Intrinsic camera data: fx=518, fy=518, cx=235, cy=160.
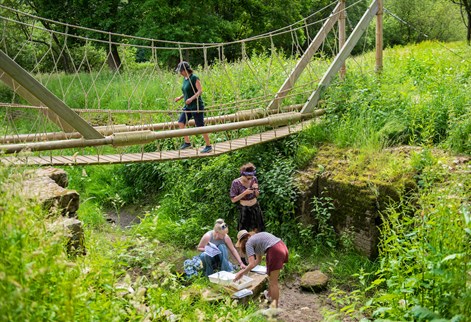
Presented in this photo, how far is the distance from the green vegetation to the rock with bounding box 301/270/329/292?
0.12 meters

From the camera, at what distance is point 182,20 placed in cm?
1589

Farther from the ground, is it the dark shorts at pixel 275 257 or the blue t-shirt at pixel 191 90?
the blue t-shirt at pixel 191 90

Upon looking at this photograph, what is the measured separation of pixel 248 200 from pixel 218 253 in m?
0.95

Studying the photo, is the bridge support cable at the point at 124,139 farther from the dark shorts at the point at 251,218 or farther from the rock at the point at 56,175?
the dark shorts at the point at 251,218

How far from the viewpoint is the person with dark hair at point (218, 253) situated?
5.69 meters

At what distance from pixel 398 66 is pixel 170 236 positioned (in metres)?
4.85

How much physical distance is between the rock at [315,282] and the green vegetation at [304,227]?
0.12 m

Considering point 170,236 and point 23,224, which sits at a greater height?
point 23,224

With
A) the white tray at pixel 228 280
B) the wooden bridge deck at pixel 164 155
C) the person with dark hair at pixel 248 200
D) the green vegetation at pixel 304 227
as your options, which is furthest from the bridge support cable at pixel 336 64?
the white tray at pixel 228 280

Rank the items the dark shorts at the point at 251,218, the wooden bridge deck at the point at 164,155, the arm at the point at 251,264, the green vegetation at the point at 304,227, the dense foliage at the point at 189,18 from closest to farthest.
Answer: the green vegetation at the point at 304,227, the arm at the point at 251,264, the wooden bridge deck at the point at 164,155, the dark shorts at the point at 251,218, the dense foliage at the point at 189,18

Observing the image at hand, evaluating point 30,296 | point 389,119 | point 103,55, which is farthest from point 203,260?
point 103,55

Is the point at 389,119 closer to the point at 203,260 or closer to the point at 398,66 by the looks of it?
the point at 398,66

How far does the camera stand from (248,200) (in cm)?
643

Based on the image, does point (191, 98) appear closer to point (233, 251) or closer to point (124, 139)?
point (124, 139)
